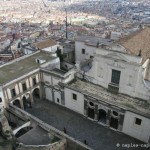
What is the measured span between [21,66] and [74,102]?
12985 mm

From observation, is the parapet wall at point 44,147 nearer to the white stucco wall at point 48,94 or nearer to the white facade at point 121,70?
the white facade at point 121,70

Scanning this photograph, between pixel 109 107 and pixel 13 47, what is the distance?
56.6 meters

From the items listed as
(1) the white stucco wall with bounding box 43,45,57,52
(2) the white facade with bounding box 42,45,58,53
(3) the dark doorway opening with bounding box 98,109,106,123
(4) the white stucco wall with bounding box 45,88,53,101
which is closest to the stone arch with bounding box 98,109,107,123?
(3) the dark doorway opening with bounding box 98,109,106,123

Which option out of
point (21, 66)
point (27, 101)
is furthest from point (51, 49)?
point (27, 101)

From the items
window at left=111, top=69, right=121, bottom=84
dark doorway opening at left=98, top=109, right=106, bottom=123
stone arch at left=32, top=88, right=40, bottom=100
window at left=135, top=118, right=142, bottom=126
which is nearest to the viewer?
window at left=135, top=118, right=142, bottom=126

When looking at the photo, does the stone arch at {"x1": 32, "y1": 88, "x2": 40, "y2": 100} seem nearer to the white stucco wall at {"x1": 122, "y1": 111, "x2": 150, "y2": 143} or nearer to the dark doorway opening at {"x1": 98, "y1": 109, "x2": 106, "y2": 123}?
the dark doorway opening at {"x1": 98, "y1": 109, "x2": 106, "y2": 123}

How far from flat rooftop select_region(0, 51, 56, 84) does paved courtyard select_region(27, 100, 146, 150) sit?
704 cm

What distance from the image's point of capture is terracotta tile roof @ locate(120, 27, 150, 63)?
31697 mm

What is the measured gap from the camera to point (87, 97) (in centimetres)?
3397

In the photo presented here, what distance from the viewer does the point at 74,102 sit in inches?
1444

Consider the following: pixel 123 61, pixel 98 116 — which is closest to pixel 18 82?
pixel 98 116

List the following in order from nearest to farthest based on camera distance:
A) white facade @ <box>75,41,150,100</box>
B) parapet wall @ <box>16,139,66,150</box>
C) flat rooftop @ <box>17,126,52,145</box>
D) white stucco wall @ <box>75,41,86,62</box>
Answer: parapet wall @ <box>16,139,66,150</box>, flat rooftop @ <box>17,126,52,145</box>, white facade @ <box>75,41,150,100</box>, white stucco wall @ <box>75,41,86,62</box>

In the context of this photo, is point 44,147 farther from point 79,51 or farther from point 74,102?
point 79,51

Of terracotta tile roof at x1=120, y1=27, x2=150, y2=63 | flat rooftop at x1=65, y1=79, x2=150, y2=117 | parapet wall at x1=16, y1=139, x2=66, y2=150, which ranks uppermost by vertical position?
terracotta tile roof at x1=120, y1=27, x2=150, y2=63
